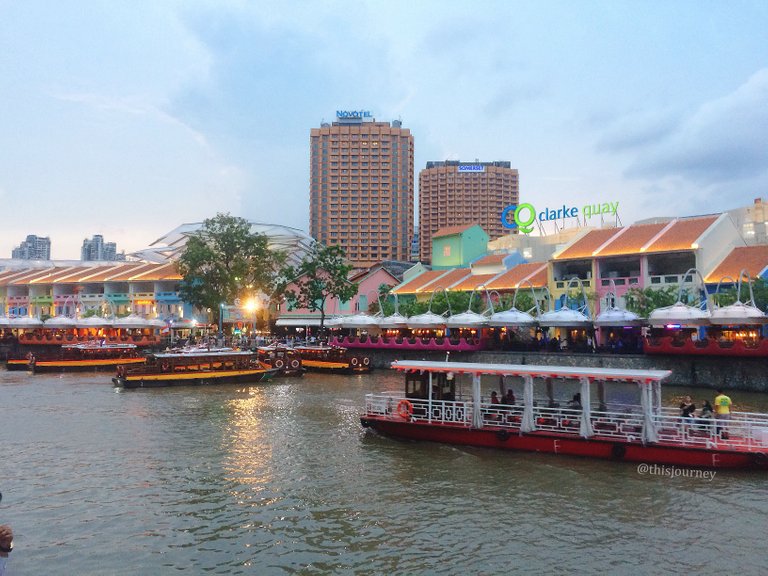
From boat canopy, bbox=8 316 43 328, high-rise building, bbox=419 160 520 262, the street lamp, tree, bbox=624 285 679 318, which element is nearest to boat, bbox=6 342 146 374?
the street lamp

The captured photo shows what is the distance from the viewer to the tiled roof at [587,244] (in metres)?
47.0

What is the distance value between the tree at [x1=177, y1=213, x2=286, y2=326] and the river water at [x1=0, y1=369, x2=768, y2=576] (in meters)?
37.4

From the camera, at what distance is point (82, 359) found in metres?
45.1

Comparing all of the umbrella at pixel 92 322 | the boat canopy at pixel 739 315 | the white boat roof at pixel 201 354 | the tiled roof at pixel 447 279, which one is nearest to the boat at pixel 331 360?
the white boat roof at pixel 201 354

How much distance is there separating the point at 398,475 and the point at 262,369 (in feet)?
76.1

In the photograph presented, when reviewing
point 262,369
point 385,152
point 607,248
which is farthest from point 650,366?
point 385,152

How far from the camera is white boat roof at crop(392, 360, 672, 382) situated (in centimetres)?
1631

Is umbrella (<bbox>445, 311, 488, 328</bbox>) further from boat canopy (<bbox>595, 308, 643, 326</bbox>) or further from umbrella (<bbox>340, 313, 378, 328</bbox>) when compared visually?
boat canopy (<bbox>595, 308, 643, 326</bbox>)

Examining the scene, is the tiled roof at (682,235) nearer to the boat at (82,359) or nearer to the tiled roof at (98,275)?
the boat at (82,359)

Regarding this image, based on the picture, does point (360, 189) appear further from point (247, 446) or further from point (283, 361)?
point (247, 446)

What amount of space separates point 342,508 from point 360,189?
117m

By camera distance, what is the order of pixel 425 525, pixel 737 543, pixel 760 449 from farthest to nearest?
pixel 760 449
pixel 425 525
pixel 737 543

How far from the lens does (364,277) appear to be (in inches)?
2709

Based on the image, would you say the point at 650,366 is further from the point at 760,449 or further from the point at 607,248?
the point at 760,449
